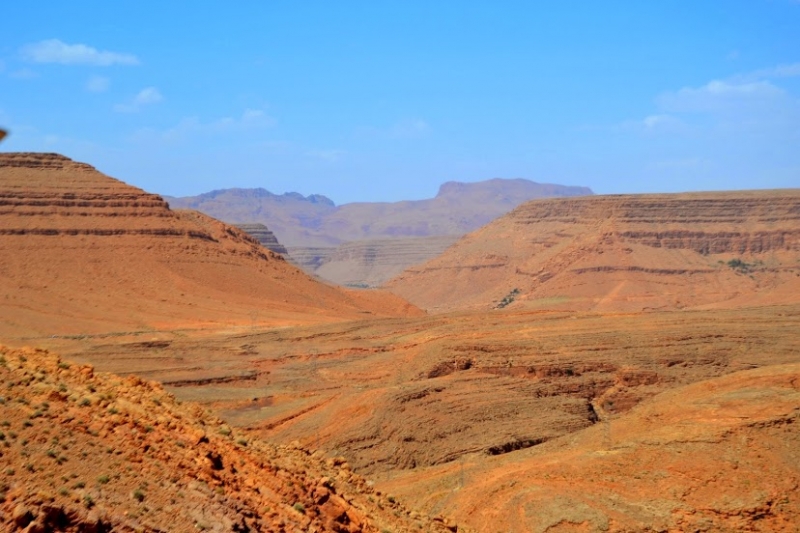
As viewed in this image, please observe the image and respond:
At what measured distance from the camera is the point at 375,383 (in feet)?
139

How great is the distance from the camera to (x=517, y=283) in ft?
370

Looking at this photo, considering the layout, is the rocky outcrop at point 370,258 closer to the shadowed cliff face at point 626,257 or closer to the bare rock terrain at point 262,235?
the bare rock terrain at point 262,235

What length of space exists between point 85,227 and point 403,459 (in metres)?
54.1

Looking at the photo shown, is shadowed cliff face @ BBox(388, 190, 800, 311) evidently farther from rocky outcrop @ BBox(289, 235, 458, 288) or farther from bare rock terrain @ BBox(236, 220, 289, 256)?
rocky outcrop @ BBox(289, 235, 458, 288)

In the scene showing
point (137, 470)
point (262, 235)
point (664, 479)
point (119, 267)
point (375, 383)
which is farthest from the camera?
point (262, 235)

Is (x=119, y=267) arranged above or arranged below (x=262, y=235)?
below

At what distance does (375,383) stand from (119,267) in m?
→ 39.6

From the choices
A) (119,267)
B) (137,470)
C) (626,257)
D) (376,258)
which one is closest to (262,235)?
(376,258)

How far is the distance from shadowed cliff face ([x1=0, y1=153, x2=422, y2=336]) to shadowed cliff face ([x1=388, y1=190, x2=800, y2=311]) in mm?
21054

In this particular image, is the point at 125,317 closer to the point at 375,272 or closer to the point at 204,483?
the point at 204,483

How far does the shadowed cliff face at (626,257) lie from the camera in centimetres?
9988

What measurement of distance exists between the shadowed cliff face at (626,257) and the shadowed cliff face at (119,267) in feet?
69.1

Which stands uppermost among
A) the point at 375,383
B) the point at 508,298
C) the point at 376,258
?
the point at 376,258

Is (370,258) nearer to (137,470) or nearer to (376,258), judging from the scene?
(376,258)
